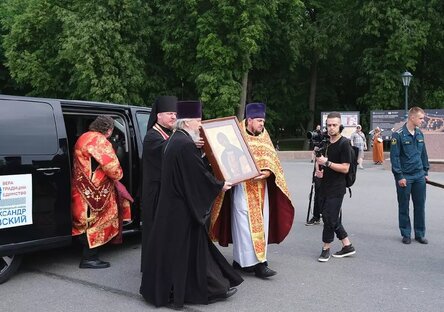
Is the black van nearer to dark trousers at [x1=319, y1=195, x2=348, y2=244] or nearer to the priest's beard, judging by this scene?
the priest's beard

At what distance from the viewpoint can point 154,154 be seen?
542 cm

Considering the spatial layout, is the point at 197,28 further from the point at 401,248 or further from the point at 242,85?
the point at 401,248

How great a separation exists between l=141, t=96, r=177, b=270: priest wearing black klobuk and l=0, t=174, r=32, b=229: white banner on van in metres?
1.17

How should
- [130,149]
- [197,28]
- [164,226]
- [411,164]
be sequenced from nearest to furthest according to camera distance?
[164,226], [130,149], [411,164], [197,28]

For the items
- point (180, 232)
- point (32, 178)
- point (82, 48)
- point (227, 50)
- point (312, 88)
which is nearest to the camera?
→ point (180, 232)

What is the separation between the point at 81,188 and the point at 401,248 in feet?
14.0

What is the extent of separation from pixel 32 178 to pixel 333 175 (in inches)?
135

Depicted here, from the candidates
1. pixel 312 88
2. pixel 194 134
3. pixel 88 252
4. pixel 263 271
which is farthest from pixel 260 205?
pixel 312 88

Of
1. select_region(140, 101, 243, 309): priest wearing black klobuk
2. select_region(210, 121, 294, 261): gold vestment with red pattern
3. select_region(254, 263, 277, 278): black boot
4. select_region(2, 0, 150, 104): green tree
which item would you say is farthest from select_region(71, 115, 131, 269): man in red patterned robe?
select_region(2, 0, 150, 104): green tree

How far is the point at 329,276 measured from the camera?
562 cm

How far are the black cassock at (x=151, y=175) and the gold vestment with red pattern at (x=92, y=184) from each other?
61cm

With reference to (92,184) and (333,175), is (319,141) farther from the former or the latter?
(92,184)

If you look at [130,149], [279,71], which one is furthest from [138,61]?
[130,149]

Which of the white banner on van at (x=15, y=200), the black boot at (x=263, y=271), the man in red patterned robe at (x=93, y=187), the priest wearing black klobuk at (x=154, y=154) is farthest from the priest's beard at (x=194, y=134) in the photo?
the white banner on van at (x=15, y=200)
